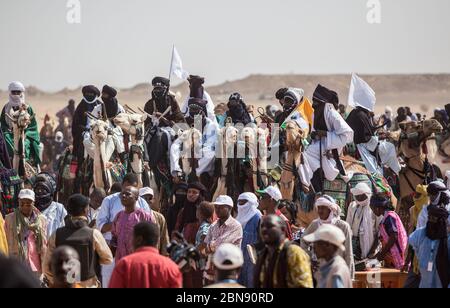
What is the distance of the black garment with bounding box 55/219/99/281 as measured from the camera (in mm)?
13797

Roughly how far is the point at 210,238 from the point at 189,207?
2.10 metres

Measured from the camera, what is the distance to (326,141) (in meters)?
21.9

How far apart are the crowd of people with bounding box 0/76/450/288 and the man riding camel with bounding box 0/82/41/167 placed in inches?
0.9

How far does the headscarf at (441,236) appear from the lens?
14.5 meters

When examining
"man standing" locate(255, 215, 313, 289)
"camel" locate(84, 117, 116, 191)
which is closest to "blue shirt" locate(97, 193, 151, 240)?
"man standing" locate(255, 215, 313, 289)

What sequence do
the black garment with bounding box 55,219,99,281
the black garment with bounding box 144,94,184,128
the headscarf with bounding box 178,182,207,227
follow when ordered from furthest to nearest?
the black garment with bounding box 144,94,184,128 → the headscarf with bounding box 178,182,207,227 → the black garment with bounding box 55,219,99,281

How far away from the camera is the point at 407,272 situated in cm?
1586

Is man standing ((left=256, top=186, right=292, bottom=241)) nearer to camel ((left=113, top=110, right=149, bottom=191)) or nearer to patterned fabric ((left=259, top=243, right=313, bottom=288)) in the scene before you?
patterned fabric ((left=259, top=243, right=313, bottom=288))

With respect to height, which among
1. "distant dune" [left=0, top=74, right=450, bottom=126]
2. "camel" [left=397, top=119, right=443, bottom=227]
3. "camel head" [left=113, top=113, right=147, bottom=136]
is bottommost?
"camel" [left=397, top=119, right=443, bottom=227]

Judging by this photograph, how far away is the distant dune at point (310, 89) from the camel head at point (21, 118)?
63122mm

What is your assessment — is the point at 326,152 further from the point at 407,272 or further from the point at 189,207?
the point at 407,272

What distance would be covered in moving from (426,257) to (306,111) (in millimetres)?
8620

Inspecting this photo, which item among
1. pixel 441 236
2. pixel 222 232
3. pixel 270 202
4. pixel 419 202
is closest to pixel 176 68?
pixel 419 202

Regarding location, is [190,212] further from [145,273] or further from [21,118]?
[145,273]
